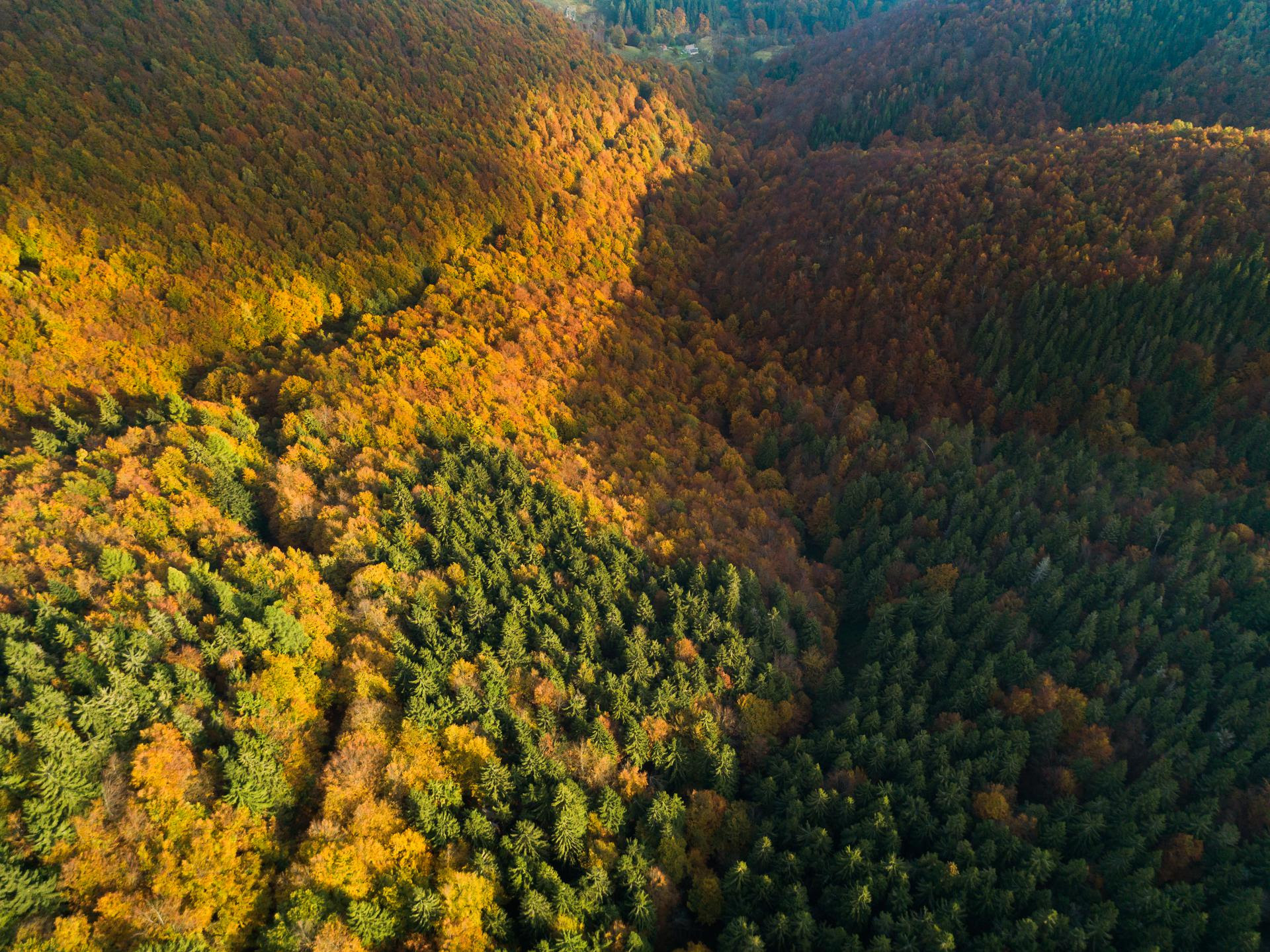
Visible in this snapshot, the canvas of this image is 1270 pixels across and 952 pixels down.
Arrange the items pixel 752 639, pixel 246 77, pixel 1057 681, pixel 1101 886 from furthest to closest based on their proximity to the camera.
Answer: pixel 246 77, pixel 752 639, pixel 1057 681, pixel 1101 886

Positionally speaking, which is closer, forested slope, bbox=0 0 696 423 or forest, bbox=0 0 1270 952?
forest, bbox=0 0 1270 952

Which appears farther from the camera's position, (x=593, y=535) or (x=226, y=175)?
(x=226, y=175)

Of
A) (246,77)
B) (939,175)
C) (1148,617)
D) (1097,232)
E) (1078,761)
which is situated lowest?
(1078,761)

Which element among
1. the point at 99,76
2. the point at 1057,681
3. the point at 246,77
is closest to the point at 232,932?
the point at 1057,681

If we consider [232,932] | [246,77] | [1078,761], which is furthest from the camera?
[246,77]

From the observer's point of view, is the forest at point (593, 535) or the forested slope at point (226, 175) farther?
the forested slope at point (226, 175)

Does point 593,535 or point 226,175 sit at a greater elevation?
point 226,175

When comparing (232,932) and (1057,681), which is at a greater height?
(1057,681)

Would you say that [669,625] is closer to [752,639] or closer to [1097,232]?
[752,639]
